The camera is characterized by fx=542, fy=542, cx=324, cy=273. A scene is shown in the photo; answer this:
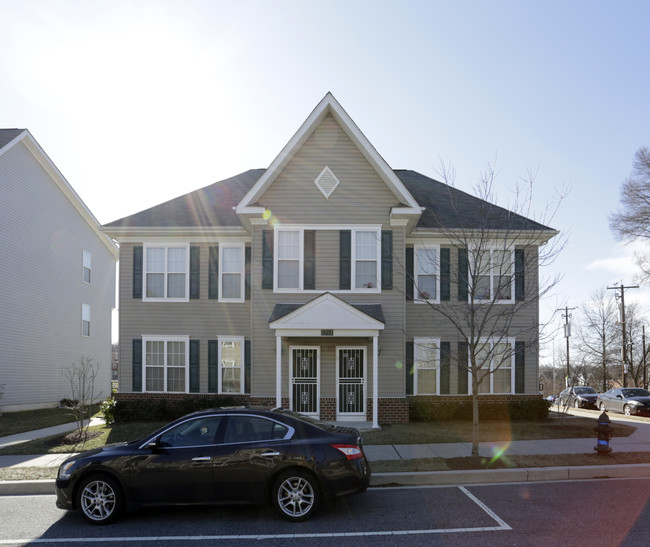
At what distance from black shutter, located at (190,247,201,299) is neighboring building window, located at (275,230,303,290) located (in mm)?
3374

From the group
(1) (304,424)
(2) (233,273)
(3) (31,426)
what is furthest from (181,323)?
(1) (304,424)

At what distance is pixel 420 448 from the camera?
472 inches

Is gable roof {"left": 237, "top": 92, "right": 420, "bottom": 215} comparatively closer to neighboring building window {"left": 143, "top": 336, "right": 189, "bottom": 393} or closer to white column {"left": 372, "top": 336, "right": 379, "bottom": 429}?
white column {"left": 372, "top": 336, "right": 379, "bottom": 429}

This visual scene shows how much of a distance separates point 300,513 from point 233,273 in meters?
12.0

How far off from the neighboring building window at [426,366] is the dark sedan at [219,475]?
36.6 ft

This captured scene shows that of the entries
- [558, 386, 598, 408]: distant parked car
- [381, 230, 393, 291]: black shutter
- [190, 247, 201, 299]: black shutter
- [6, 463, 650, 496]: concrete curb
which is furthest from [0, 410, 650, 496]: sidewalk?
[558, 386, 598, 408]: distant parked car

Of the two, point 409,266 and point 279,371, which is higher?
point 409,266

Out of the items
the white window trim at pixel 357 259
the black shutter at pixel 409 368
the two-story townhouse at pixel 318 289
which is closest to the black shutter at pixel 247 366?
the two-story townhouse at pixel 318 289

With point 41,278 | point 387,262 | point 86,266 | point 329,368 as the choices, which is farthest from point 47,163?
point 387,262

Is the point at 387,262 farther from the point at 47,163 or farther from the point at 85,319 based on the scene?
the point at 85,319

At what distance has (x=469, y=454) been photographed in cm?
1127

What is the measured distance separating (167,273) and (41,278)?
8.66 m

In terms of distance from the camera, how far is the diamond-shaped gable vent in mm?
16422

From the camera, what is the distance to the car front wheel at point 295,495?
7074 millimetres
